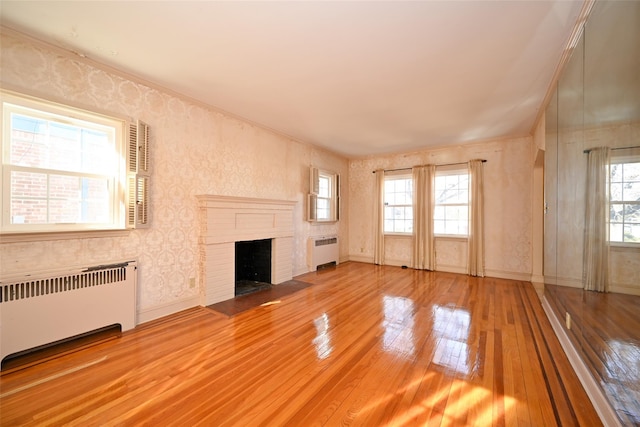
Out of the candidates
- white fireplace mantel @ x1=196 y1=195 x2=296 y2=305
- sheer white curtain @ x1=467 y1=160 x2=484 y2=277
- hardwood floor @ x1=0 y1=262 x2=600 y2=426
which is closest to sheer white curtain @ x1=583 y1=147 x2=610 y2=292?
hardwood floor @ x1=0 y1=262 x2=600 y2=426

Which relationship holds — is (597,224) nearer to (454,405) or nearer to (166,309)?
(454,405)

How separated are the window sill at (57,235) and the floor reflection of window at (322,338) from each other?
229 cm

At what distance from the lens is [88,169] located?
2467 millimetres

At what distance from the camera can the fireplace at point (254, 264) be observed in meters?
4.29

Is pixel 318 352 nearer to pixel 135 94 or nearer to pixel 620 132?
pixel 620 132

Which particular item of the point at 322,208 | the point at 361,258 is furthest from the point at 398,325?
the point at 361,258

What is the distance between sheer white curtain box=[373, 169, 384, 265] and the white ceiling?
2522 mm

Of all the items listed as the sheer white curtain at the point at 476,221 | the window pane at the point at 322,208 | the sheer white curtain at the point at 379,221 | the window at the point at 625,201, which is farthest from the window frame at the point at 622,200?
the sheer white curtain at the point at 379,221

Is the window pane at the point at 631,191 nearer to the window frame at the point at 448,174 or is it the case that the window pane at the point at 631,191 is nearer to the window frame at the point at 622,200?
the window frame at the point at 622,200

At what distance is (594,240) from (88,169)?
436 centimetres

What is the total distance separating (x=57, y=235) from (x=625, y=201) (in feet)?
13.6

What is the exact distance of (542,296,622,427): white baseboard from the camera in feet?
4.56

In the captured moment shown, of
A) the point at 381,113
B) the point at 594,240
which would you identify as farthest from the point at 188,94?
the point at 594,240

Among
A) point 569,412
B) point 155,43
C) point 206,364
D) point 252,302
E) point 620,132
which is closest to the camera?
point 620,132
